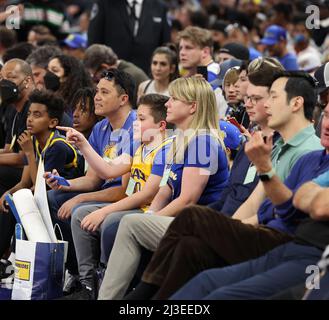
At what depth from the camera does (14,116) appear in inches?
323

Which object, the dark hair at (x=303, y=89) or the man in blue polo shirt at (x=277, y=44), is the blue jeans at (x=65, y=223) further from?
the man in blue polo shirt at (x=277, y=44)

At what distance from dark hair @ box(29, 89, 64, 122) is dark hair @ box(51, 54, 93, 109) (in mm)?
772

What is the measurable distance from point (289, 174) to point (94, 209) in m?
1.72

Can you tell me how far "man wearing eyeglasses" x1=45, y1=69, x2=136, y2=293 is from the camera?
6.71 metres

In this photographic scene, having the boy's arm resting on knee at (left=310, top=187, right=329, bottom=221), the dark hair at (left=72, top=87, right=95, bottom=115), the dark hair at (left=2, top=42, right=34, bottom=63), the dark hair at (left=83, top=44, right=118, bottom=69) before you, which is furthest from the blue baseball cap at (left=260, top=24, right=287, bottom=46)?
the boy's arm resting on knee at (left=310, top=187, right=329, bottom=221)

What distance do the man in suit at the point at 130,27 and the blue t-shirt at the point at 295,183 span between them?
6.16 meters

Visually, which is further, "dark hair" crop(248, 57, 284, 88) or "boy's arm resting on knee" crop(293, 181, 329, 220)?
"dark hair" crop(248, 57, 284, 88)

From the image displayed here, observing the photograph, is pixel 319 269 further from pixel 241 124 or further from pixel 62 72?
pixel 62 72

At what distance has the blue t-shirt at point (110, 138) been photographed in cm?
677

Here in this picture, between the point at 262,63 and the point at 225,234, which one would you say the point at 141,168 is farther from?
the point at 225,234

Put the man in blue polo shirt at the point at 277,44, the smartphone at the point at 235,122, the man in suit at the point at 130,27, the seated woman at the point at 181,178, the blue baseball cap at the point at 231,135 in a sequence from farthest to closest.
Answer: the man in suit at the point at 130,27 < the man in blue polo shirt at the point at 277,44 < the blue baseball cap at the point at 231,135 < the smartphone at the point at 235,122 < the seated woman at the point at 181,178

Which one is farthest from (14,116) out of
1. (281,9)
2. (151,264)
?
(281,9)

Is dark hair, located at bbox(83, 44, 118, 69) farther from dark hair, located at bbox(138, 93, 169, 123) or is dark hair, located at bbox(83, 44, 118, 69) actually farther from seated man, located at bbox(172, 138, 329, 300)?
seated man, located at bbox(172, 138, 329, 300)

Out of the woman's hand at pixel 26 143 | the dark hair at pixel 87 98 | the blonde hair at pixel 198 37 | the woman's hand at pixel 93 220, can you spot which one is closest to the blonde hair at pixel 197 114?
the woman's hand at pixel 93 220
